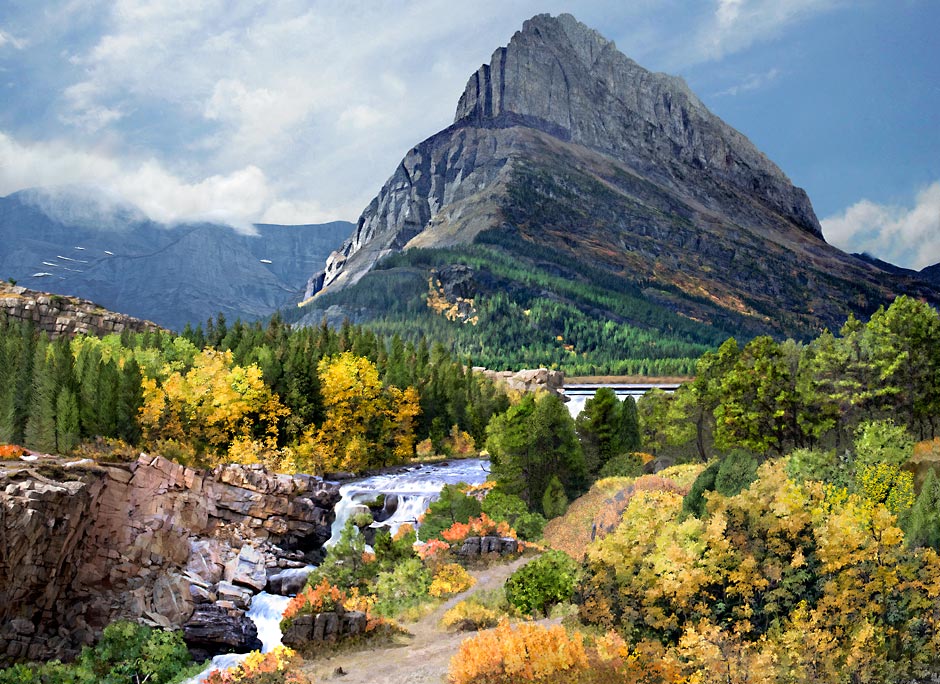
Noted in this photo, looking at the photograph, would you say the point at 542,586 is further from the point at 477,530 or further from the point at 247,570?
the point at 247,570

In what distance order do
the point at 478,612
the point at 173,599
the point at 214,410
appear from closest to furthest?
1. the point at 478,612
2. the point at 173,599
3. the point at 214,410

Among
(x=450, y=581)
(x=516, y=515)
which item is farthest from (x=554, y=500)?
(x=450, y=581)

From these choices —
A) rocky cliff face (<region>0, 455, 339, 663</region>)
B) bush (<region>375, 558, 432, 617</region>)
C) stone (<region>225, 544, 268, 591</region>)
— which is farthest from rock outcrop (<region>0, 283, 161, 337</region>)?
bush (<region>375, 558, 432, 617</region>)

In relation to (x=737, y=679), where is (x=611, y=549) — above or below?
above

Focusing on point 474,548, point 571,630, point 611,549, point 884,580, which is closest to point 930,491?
point 884,580

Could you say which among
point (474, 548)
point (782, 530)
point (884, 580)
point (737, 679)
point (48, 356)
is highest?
point (48, 356)

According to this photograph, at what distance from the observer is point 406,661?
27453mm

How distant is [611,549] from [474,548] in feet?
77.4

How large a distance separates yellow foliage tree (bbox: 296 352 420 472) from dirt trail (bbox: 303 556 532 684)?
133ft

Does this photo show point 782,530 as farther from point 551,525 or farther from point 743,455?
point 551,525

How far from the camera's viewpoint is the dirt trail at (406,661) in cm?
2500

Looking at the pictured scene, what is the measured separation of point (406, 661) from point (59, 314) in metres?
103

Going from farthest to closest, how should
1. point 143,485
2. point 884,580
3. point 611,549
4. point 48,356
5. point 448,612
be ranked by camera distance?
point 48,356 → point 143,485 → point 448,612 → point 611,549 → point 884,580

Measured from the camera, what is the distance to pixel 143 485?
43906 millimetres
